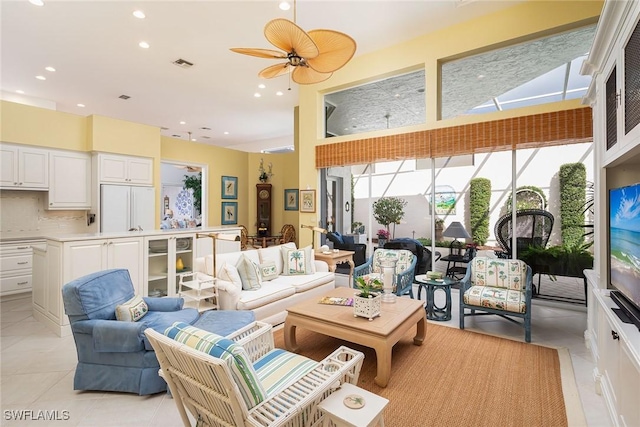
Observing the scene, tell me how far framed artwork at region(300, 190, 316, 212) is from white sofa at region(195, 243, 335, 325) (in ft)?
4.98

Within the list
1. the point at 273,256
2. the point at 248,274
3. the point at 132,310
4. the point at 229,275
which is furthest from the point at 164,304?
the point at 273,256

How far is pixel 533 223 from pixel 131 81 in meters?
7.45

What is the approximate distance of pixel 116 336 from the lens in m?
2.22

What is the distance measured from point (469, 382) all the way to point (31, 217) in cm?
719

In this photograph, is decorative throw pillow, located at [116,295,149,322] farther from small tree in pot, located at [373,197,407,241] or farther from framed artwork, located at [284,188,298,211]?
framed artwork, located at [284,188,298,211]

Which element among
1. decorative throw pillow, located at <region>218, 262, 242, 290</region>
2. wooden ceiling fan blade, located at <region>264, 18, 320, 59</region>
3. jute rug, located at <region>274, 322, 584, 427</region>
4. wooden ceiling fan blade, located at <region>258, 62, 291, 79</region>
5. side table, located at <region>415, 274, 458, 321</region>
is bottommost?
jute rug, located at <region>274, 322, 584, 427</region>

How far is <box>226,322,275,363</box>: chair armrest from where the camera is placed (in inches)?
77.5

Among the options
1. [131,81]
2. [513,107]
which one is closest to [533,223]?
[513,107]

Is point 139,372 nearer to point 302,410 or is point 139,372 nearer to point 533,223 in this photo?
point 302,410

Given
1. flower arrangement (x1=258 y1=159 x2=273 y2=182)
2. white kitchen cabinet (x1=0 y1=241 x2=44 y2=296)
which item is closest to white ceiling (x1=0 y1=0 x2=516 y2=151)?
flower arrangement (x1=258 y1=159 x2=273 y2=182)

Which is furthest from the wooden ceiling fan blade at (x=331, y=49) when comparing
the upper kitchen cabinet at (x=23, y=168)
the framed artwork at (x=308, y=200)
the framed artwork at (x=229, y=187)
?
the framed artwork at (x=229, y=187)

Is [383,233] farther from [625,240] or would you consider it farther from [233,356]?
[233,356]

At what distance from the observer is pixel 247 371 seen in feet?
4.43

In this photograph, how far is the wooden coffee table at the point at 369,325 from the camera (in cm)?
240
